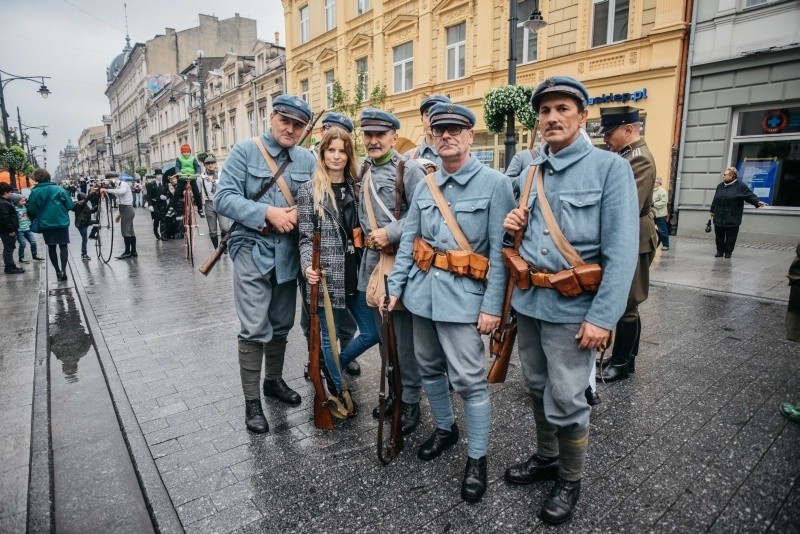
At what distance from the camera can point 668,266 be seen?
9.01m

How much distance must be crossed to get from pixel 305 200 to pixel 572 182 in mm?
1770

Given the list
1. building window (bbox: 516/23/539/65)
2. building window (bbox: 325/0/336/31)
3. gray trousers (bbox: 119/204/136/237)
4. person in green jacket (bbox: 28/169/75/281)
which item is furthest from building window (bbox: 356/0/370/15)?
person in green jacket (bbox: 28/169/75/281)

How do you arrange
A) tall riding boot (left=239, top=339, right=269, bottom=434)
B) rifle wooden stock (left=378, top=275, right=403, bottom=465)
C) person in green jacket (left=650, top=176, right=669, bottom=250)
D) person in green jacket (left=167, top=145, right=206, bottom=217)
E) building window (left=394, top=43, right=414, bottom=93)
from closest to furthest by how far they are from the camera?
rifle wooden stock (left=378, top=275, right=403, bottom=465), tall riding boot (left=239, top=339, right=269, bottom=434), person in green jacket (left=650, top=176, right=669, bottom=250), person in green jacket (left=167, top=145, right=206, bottom=217), building window (left=394, top=43, right=414, bottom=93)

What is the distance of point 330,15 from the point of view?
24281mm

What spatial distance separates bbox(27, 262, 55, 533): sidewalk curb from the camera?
99.0 inches

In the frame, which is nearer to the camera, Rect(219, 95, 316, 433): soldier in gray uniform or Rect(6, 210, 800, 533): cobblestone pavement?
Rect(6, 210, 800, 533): cobblestone pavement

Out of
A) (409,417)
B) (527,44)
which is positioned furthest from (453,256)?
(527,44)

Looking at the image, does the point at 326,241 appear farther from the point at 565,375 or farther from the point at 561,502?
the point at 561,502

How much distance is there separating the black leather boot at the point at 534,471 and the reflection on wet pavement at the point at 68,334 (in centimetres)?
Result: 392

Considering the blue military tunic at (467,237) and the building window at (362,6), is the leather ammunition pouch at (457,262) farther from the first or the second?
the building window at (362,6)

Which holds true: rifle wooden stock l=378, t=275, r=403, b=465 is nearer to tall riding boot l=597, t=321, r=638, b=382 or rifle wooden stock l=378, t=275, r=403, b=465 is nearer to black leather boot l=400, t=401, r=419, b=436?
black leather boot l=400, t=401, r=419, b=436

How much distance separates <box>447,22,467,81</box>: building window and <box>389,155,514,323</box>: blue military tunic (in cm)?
1656

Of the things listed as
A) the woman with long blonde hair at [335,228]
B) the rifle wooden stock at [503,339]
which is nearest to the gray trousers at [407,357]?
the woman with long blonde hair at [335,228]

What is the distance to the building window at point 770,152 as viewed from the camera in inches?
439
